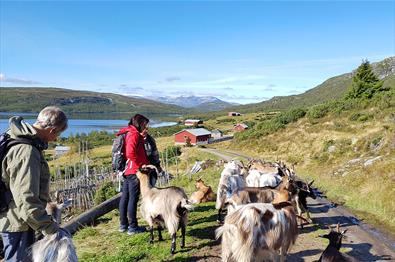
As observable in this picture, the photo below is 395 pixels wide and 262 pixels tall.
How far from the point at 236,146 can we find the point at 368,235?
116 ft

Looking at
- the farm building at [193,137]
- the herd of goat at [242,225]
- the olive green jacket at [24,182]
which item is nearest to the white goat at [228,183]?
the herd of goat at [242,225]

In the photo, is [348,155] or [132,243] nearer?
[132,243]

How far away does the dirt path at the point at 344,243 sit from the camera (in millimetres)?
7398

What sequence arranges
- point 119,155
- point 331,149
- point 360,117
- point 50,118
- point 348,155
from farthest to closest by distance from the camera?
point 360,117, point 331,149, point 348,155, point 119,155, point 50,118

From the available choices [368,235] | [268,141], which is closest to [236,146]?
[268,141]

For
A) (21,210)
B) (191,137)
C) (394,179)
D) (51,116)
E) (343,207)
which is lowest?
(191,137)

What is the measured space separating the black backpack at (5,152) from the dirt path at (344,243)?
3987 mm

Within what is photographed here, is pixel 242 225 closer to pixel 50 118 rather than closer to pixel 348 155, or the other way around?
pixel 50 118

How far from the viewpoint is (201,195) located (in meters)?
12.2

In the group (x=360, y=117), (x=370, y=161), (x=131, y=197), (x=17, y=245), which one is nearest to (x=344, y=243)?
(x=131, y=197)

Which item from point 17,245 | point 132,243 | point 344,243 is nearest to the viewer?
point 17,245

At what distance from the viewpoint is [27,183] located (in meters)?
3.65

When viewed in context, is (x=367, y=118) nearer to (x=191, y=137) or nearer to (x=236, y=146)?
(x=236, y=146)

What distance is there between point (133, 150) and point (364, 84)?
4188cm
